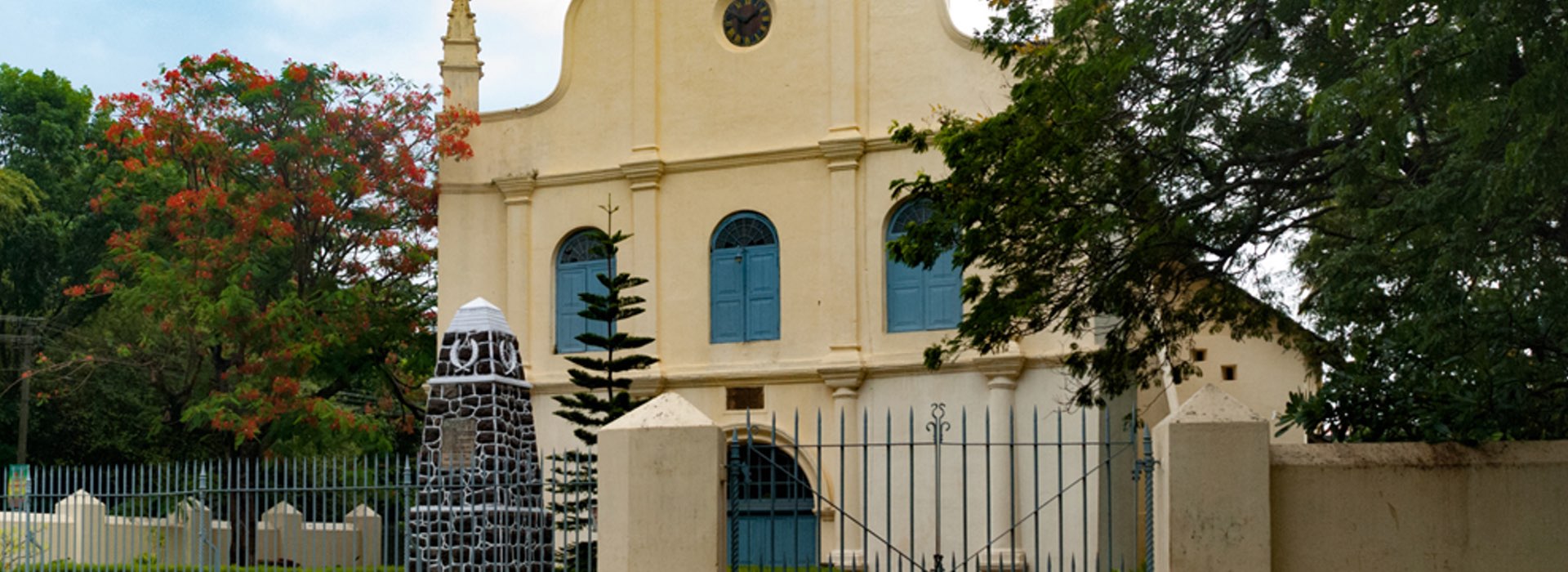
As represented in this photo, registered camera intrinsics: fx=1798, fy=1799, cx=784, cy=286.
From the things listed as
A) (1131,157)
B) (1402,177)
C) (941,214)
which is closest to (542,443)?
(941,214)

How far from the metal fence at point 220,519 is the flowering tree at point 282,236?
4.26 ft

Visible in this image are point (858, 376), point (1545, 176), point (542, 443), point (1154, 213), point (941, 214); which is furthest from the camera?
point (542, 443)

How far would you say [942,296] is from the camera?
66.1 feet

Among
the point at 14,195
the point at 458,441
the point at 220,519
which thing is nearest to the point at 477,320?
the point at 458,441

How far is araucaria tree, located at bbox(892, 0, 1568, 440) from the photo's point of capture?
888 centimetres

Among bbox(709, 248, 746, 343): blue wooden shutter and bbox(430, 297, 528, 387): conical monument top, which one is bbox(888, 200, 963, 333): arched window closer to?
bbox(709, 248, 746, 343): blue wooden shutter

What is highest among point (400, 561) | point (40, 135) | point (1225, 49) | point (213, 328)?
→ point (40, 135)

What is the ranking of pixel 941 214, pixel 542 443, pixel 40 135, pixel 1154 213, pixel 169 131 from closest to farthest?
pixel 1154 213, pixel 941 214, pixel 542 443, pixel 169 131, pixel 40 135

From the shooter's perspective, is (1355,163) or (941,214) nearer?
(1355,163)

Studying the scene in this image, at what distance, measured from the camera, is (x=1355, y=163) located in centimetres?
1080

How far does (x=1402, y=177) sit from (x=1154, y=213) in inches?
64.6

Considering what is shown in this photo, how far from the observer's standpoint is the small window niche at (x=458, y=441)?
48.9 feet

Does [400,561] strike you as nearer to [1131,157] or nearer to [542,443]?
[542,443]

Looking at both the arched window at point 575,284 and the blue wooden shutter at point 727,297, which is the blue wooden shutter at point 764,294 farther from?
the arched window at point 575,284
